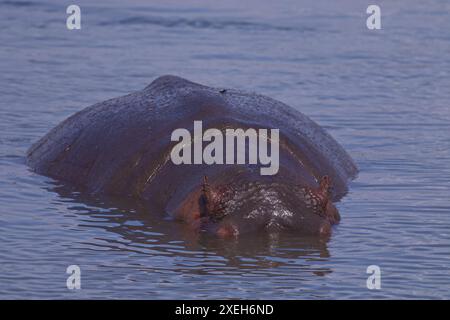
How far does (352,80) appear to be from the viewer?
14711 millimetres

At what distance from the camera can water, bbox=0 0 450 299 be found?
7434 mm

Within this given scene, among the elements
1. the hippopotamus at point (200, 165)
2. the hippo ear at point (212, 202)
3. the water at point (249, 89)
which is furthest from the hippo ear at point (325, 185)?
the hippo ear at point (212, 202)

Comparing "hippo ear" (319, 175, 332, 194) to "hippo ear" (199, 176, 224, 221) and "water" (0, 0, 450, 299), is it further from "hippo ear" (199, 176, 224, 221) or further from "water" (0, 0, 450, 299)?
"hippo ear" (199, 176, 224, 221)

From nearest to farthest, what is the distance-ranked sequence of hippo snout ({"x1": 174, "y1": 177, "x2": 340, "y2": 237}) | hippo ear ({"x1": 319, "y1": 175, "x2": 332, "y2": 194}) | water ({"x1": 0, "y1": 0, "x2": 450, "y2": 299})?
water ({"x1": 0, "y1": 0, "x2": 450, "y2": 299}) < hippo snout ({"x1": 174, "y1": 177, "x2": 340, "y2": 237}) < hippo ear ({"x1": 319, "y1": 175, "x2": 332, "y2": 194})

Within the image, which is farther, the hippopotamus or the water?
the hippopotamus

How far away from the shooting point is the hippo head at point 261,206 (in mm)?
7980

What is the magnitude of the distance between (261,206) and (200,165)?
0.79 m

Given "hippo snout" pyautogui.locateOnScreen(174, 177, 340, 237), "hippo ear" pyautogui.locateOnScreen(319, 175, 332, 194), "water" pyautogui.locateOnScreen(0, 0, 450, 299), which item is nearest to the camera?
"water" pyautogui.locateOnScreen(0, 0, 450, 299)

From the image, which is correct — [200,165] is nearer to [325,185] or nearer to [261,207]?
[261,207]

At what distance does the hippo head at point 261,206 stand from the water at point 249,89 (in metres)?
0.10

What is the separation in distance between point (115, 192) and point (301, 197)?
5.64ft

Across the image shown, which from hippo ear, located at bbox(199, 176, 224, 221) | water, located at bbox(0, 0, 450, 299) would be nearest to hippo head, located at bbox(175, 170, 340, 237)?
hippo ear, located at bbox(199, 176, 224, 221)
